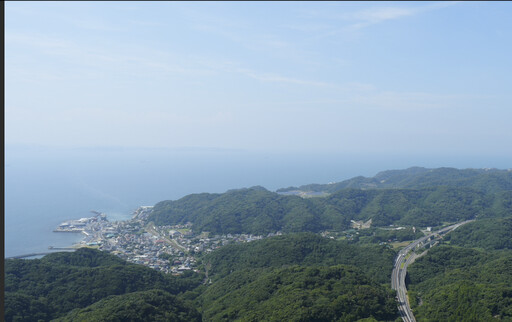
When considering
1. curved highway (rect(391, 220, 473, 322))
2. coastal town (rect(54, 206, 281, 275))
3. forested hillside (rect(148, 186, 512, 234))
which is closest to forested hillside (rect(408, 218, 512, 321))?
curved highway (rect(391, 220, 473, 322))

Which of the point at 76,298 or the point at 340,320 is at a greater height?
the point at 340,320

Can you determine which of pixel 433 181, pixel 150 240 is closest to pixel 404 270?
pixel 150 240

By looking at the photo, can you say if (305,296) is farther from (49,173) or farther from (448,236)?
(49,173)

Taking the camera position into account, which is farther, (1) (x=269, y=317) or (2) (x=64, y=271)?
(2) (x=64, y=271)

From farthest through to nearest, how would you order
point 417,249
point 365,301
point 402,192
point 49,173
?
point 49,173 → point 402,192 → point 417,249 → point 365,301

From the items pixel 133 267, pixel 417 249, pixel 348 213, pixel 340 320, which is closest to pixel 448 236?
pixel 417 249

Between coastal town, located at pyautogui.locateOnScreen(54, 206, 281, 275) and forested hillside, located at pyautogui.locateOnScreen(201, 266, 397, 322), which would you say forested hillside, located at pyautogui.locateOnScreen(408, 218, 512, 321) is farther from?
coastal town, located at pyautogui.locateOnScreen(54, 206, 281, 275)

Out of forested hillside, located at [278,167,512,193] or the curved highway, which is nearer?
the curved highway
